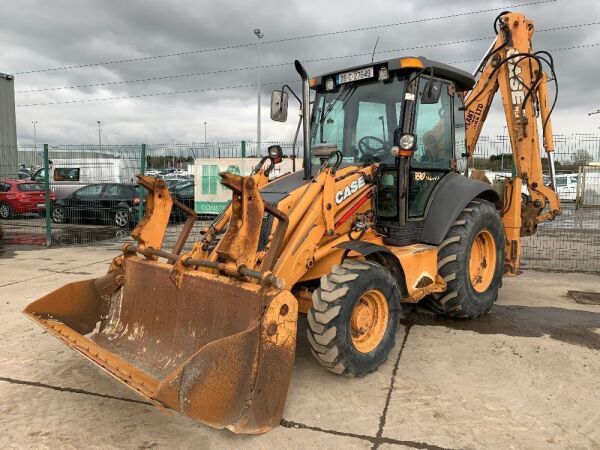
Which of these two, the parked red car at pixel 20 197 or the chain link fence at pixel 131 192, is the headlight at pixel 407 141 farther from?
the parked red car at pixel 20 197

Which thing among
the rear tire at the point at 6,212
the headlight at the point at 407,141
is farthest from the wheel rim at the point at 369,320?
the rear tire at the point at 6,212

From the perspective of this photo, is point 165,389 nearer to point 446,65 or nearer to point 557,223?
point 446,65

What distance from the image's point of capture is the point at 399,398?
11.7ft

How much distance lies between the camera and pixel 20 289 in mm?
6926

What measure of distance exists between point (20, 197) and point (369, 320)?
55.0 feet

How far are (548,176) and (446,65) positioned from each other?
3.03 metres

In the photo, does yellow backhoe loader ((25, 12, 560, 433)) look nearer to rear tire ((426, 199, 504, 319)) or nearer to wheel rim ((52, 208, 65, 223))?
rear tire ((426, 199, 504, 319))

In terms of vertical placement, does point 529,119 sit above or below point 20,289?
above

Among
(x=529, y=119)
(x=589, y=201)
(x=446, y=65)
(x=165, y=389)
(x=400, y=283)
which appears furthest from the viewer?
(x=589, y=201)

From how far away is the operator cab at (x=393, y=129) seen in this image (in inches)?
182

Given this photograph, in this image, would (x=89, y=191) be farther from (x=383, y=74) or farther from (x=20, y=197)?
(x=383, y=74)

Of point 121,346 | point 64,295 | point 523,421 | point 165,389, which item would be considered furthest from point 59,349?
point 523,421

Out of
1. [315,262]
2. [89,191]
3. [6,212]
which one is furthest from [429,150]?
[6,212]

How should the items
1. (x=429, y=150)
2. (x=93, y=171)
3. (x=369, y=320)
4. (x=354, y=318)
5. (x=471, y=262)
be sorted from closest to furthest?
(x=354, y=318)
(x=369, y=320)
(x=429, y=150)
(x=471, y=262)
(x=93, y=171)
